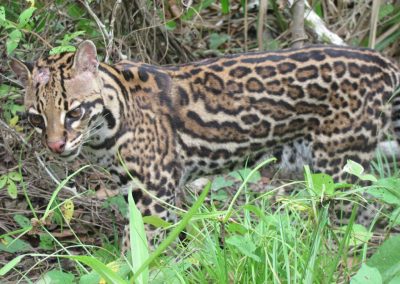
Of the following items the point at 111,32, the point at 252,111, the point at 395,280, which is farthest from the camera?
the point at 111,32

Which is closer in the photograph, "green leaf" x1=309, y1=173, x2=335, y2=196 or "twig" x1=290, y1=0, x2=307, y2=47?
"green leaf" x1=309, y1=173, x2=335, y2=196

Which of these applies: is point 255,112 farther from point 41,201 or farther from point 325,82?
point 41,201

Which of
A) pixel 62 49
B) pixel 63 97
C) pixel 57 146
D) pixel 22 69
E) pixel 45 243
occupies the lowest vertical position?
pixel 45 243

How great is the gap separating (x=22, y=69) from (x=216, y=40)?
3.68 meters

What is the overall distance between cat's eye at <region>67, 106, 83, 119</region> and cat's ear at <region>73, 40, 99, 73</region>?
26 cm

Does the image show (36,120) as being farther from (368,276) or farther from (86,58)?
(368,276)

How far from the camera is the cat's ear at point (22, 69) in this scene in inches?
216

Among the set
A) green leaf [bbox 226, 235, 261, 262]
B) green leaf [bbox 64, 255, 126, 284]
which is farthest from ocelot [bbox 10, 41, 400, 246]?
green leaf [bbox 64, 255, 126, 284]

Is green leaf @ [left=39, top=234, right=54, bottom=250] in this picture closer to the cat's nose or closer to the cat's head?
the cat's head

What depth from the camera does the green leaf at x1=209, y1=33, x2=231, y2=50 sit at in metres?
8.86

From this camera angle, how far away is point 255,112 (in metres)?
6.17

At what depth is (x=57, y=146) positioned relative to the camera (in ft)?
17.2

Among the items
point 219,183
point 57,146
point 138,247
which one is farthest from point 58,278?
point 219,183

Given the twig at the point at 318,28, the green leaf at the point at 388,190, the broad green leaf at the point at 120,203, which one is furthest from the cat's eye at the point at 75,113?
the twig at the point at 318,28
